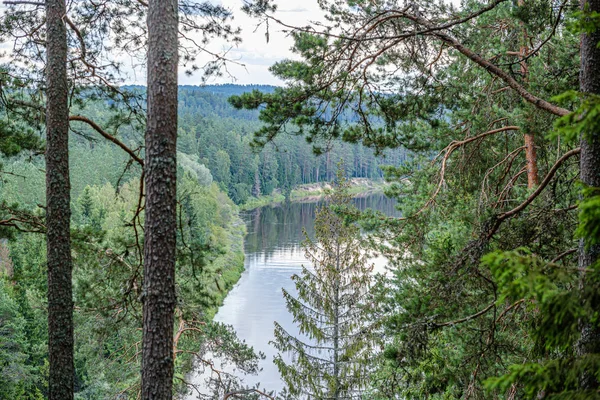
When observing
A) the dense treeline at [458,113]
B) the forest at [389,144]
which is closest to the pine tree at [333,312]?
the forest at [389,144]

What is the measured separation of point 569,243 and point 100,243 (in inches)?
186

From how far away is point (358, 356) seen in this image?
11.5m

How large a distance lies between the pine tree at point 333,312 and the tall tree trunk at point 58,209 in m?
7.88

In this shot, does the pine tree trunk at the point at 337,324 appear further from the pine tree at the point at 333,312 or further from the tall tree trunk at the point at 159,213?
the tall tree trunk at the point at 159,213

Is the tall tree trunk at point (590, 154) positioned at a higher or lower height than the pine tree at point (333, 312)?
higher

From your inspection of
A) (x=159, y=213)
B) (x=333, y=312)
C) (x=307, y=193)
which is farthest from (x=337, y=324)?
(x=307, y=193)

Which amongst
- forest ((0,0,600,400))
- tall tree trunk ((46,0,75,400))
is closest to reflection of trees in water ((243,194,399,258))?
forest ((0,0,600,400))

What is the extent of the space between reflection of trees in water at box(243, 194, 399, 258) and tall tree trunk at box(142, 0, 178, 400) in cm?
2174

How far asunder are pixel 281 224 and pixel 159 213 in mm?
36641

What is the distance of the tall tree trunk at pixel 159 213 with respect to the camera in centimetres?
327

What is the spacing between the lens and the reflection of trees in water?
32.1 metres

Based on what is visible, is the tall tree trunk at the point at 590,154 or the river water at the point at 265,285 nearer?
the tall tree trunk at the point at 590,154

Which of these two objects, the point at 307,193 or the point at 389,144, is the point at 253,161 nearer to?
the point at 307,193

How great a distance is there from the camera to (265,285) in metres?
23.5
